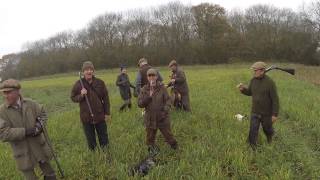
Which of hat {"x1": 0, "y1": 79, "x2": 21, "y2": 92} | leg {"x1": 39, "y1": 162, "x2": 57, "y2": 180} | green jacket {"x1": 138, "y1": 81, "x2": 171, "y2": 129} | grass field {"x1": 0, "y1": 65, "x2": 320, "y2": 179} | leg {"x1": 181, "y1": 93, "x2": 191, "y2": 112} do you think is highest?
hat {"x1": 0, "y1": 79, "x2": 21, "y2": 92}

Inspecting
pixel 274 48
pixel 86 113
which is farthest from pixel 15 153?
pixel 274 48

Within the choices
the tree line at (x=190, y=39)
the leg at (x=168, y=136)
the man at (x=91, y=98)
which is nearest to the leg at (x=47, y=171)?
the man at (x=91, y=98)

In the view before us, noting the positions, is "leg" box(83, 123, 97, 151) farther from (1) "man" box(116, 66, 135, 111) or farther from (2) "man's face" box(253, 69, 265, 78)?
(1) "man" box(116, 66, 135, 111)

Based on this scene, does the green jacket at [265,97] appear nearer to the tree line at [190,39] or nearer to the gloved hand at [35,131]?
the gloved hand at [35,131]

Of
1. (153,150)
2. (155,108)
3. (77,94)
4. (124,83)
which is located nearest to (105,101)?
(77,94)

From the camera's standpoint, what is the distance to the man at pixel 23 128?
18.2 ft

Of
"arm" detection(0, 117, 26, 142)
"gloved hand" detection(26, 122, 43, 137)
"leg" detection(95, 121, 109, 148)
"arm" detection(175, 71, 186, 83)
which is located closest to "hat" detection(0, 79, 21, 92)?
"arm" detection(0, 117, 26, 142)

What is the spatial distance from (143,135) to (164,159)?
180 cm

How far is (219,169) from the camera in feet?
21.7

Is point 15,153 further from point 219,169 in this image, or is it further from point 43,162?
point 219,169

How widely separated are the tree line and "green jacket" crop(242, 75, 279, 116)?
52373 millimetres

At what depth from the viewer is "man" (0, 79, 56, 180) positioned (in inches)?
219

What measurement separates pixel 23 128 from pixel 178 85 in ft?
21.1

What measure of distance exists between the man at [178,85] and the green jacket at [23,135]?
570cm
